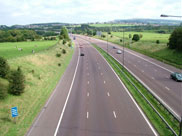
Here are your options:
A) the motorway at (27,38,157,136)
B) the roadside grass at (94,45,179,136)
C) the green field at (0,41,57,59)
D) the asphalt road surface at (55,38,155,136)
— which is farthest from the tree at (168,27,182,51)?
the green field at (0,41,57,59)

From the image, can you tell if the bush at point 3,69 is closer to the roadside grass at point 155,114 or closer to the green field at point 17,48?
the roadside grass at point 155,114

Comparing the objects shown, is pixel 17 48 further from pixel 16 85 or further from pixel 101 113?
pixel 101 113

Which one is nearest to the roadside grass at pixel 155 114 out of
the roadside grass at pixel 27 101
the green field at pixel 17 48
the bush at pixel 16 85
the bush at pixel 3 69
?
the roadside grass at pixel 27 101

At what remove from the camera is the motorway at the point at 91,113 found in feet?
57.4

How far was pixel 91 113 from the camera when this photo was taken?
69.9ft

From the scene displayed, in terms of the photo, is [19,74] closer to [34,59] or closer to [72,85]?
[72,85]

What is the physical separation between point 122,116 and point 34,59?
3349cm

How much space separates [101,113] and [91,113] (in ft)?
4.09

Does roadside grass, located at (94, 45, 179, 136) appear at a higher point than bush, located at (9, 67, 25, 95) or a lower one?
lower

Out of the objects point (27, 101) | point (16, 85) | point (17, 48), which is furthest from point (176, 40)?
point (17, 48)

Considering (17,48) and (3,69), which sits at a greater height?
(3,69)

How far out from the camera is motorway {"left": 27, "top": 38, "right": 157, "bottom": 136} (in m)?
17.5

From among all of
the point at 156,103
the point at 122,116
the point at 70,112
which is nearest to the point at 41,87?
the point at 70,112

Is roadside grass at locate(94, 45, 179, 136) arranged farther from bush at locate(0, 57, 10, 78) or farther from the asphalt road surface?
bush at locate(0, 57, 10, 78)
